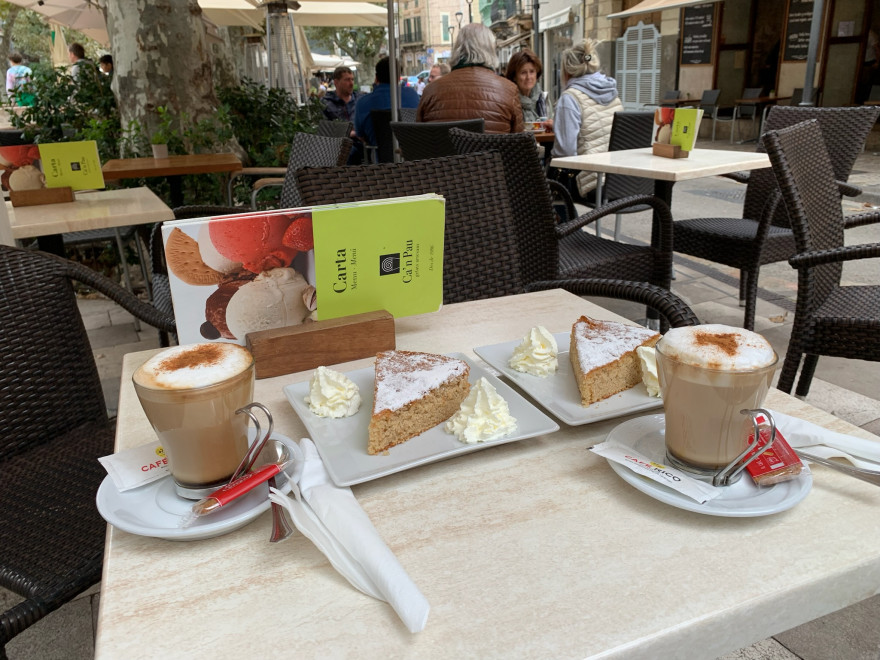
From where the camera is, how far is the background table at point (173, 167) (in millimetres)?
3438

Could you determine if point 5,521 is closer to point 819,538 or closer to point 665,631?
point 665,631

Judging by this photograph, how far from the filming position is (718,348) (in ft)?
2.35

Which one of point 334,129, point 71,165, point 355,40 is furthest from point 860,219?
point 355,40

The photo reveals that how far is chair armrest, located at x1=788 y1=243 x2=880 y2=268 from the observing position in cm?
179

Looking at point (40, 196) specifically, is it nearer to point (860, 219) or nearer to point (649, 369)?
point (649, 369)

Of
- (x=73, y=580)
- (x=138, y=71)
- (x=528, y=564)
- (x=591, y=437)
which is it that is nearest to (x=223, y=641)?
(x=528, y=564)

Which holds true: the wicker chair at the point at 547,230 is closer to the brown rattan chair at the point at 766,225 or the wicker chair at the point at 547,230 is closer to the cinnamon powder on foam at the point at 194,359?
the brown rattan chair at the point at 766,225

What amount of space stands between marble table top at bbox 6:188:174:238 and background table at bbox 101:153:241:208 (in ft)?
1.93

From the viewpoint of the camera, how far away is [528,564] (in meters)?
0.61

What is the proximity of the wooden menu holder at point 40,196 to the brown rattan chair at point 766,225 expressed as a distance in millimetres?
2774

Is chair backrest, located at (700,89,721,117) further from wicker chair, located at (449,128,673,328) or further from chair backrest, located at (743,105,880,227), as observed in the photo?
wicker chair, located at (449,128,673,328)

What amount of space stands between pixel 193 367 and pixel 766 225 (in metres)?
2.75

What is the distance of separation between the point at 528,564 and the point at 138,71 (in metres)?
5.13

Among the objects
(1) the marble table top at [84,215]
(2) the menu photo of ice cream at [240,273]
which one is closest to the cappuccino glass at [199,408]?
(2) the menu photo of ice cream at [240,273]
